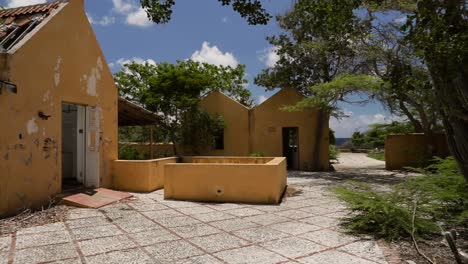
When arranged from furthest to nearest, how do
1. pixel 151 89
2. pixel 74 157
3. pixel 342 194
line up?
pixel 151 89
pixel 74 157
pixel 342 194

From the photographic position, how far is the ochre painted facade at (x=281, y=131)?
18344 mm

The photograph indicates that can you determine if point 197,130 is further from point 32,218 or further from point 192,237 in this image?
point 192,237

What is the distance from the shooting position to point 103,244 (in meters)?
5.25

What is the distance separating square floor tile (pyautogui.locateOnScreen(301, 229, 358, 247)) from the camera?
5.43 metres

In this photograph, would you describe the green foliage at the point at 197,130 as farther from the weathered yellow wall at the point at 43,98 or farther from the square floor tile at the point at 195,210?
the square floor tile at the point at 195,210

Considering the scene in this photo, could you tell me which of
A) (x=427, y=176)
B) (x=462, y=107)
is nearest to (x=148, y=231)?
(x=462, y=107)

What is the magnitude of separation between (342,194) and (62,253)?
4.55m

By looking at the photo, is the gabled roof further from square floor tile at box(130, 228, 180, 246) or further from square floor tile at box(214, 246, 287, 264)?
square floor tile at box(214, 246, 287, 264)

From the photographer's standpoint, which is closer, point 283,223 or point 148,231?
point 148,231

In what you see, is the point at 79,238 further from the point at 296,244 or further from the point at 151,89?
the point at 151,89

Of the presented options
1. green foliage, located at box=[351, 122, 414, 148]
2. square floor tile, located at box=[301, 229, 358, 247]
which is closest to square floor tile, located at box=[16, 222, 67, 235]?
square floor tile, located at box=[301, 229, 358, 247]

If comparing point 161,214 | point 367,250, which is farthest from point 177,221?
point 367,250

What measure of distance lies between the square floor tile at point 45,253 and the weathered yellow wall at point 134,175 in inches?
195

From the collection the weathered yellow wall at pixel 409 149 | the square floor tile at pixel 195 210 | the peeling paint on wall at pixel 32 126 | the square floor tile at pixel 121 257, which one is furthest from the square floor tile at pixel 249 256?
the weathered yellow wall at pixel 409 149
